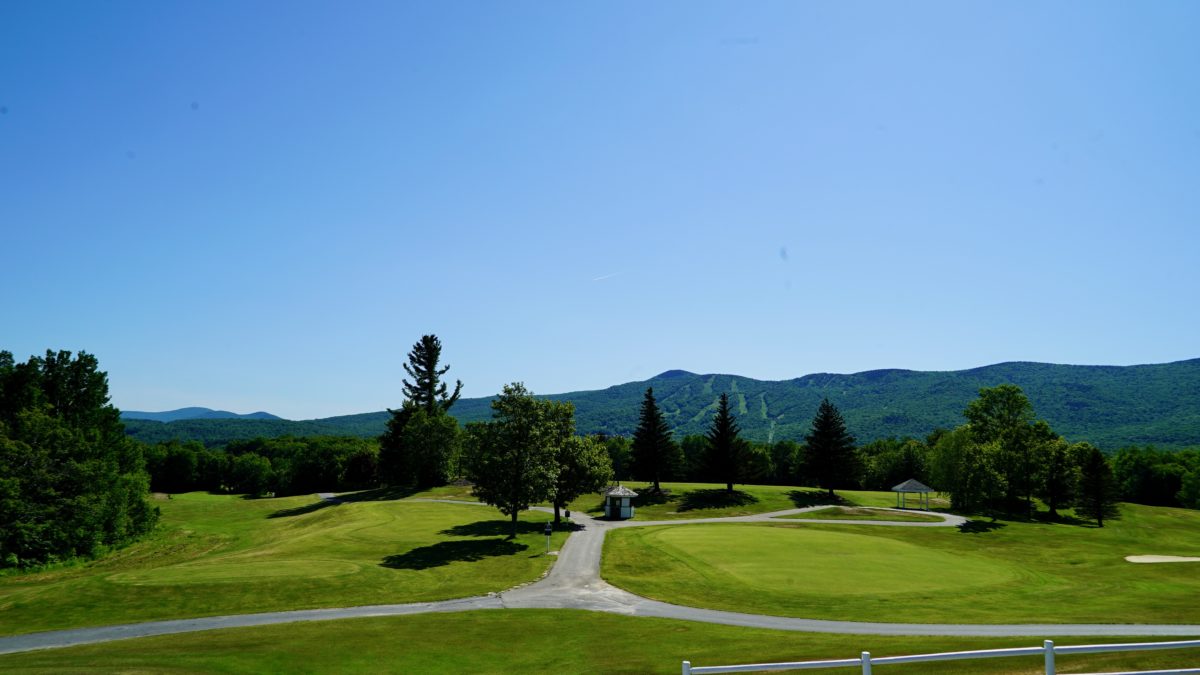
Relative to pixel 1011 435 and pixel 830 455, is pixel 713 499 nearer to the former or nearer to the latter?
pixel 830 455

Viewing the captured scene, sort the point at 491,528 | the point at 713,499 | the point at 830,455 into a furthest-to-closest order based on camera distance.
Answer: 1. the point at 830,455
2. the point at 713,499
3. the point at 491,528

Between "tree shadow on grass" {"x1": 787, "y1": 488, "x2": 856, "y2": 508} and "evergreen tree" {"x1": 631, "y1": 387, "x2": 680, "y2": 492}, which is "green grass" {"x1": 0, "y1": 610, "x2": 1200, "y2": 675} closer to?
"tree shadow on grass" {"x1": 787, "y1": 488, "x2": 856, "y2": 508}

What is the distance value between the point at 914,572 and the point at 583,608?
22268 millimetres

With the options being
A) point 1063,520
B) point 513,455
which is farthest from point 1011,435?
point 513,455

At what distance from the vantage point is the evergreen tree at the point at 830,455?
308 feet

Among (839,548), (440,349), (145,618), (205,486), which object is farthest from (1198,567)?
(205,486)

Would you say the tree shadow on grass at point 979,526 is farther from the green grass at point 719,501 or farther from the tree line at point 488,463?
the green grass at point 719,501

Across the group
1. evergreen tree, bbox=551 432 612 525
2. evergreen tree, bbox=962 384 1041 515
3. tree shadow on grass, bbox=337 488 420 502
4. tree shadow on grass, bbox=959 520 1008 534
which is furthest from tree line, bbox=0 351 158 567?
evergreen tree, bbox=962 384 1041 515

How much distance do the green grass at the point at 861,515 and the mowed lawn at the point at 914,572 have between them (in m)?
8.06

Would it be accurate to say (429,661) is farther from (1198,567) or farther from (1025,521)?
(1025,521)

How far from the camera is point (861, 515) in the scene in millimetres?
76625

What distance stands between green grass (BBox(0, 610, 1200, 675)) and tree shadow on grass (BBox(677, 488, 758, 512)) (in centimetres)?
5449

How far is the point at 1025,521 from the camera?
237 ft

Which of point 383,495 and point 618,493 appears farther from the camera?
point 383,495
